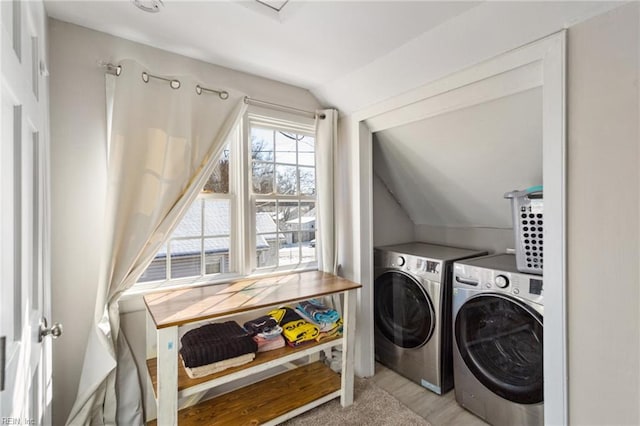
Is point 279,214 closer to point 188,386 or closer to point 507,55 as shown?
point 188,386

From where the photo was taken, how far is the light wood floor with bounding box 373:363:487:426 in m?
1.81

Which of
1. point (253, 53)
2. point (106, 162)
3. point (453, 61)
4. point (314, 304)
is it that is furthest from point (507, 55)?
point (106, 162)

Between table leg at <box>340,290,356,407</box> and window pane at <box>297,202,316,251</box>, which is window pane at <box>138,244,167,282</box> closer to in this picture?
window pane at <box>297,202,316,251</box>

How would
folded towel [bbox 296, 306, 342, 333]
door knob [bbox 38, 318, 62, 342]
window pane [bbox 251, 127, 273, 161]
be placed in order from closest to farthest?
door knob [bbox 38, 318, 62, 342], folded towel [bbox 296, 306, 342, 333], window pane [bbox 251, 127, 273, 161]

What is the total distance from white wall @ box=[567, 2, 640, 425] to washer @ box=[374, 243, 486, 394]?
80 centimetres

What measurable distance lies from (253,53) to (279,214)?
3.77 feet

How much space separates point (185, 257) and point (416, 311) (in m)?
1.73

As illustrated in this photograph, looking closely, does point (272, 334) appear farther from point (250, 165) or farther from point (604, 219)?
point (604, 219)

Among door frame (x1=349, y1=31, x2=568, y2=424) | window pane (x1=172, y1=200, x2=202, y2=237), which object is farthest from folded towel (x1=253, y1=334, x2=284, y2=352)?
door frame (x1=349, y1=31, x2=568, y2=424)

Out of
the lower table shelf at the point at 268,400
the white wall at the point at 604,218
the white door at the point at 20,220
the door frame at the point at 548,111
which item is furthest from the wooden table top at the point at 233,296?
the white wall at the point at 604,218

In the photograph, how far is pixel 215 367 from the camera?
1.50m

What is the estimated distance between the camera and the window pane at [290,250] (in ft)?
7.75

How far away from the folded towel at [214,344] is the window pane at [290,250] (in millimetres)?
692

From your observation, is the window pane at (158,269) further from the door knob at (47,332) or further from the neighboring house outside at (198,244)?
the door knob at (47,332)
